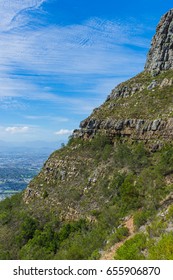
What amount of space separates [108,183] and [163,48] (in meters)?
33.5

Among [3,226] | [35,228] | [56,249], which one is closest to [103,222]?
[56,249]

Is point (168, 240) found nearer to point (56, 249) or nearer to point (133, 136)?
point (56, 249)

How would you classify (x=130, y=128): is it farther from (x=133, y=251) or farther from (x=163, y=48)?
(x=133, y=251)

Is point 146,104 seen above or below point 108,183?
above

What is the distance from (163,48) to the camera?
59.3 metres

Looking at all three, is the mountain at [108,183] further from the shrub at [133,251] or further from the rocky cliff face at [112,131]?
the shrub at [133,251]

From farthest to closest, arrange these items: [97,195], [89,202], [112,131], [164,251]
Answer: [112,131]
[97,195]
[89,202]
[164,251]

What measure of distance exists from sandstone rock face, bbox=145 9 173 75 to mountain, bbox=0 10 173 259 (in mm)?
198

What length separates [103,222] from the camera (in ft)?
104

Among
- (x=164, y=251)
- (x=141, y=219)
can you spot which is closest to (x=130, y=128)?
(x=141, y=219)

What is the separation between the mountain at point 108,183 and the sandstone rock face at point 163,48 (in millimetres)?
198

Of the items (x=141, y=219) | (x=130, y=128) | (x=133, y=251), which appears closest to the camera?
(x=133, y=251)

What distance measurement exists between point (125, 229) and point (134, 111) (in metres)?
26.4

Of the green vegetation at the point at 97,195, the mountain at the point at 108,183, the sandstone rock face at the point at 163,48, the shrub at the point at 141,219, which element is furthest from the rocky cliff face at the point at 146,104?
the shrub at the point at 141,219
